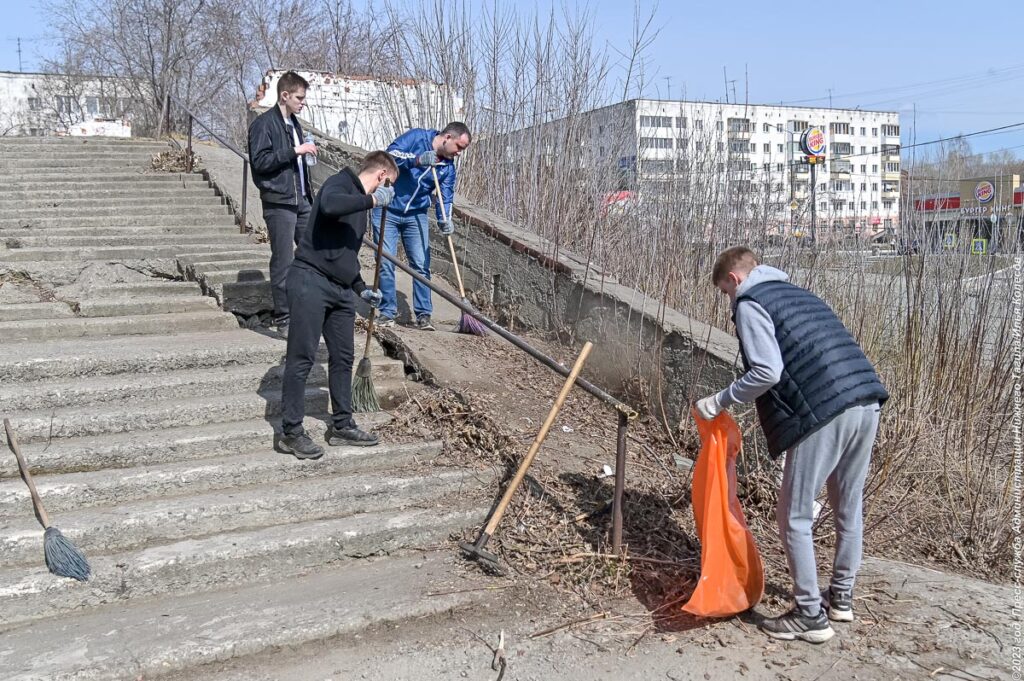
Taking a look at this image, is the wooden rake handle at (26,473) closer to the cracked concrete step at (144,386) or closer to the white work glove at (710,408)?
the cracked concrete step at (144,386)

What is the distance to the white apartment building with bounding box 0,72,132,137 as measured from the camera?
1658cm

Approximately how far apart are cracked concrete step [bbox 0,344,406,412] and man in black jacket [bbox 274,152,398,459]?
2.42 feet

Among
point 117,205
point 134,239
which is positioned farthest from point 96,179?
point 134,239

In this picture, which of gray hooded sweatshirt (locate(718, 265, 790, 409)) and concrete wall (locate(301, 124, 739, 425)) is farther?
concrete wall (locate(301, 124, 739, 425))

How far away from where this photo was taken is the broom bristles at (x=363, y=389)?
4.96 meters

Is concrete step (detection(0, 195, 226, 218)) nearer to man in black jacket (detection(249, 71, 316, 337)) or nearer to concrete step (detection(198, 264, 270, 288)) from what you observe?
concrete step (detection(198, 264, 270, 288))

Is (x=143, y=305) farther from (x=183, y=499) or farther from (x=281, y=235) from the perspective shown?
(x=183, y=499)

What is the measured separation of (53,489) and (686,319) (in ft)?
12.7

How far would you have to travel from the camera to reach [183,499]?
3982 mm

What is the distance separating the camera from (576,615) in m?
3.57

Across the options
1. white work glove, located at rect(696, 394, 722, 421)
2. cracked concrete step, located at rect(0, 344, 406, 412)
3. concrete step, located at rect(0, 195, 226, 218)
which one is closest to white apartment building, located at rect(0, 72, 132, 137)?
concrete step, located at rect(0, 195, 226, 218)

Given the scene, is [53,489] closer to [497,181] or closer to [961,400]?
[961,400]

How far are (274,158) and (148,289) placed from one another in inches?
72.5

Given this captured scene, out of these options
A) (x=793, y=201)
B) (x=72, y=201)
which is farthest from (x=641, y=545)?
(x=72, y=201)
